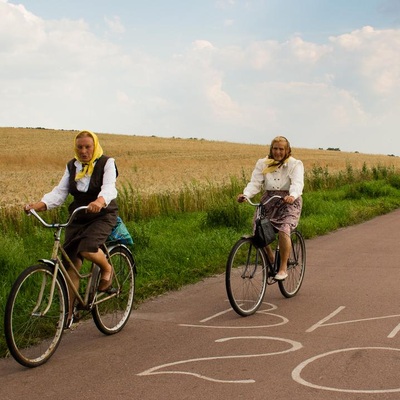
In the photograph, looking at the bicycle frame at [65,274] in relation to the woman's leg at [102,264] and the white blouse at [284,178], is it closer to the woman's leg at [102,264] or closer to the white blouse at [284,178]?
the woman's leg at [102,264]

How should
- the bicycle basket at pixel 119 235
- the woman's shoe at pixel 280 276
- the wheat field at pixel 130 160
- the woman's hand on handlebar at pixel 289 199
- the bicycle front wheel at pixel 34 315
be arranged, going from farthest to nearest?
the wheat field at pixel 130 160 < the woman's shoe at pixel 280 276 < the woman's hand on handlebar at pixel 289 199 < the bicycle basket at pixel 119 235 < the bicycle front wheel at pixel 34 315

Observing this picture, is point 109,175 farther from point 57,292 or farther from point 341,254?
point 341,254

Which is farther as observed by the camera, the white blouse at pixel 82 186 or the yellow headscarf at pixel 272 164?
the yellow headscarf at pixel 272 164

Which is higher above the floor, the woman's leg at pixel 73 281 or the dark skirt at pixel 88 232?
the dark skirt at pixel 88 232

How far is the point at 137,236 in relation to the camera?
441 inches

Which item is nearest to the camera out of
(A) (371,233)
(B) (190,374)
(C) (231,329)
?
(B) (190,374)

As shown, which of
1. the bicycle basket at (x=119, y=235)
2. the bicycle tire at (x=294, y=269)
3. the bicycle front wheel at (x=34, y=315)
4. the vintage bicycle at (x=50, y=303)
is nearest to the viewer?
the bicycle front wheel at (x=34, y=315)

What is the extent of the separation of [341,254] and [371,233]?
3.08 m

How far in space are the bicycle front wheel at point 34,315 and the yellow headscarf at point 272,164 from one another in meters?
3.06

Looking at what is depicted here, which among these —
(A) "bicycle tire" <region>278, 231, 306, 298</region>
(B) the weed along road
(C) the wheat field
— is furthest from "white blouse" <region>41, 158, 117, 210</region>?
(C) the wheat field

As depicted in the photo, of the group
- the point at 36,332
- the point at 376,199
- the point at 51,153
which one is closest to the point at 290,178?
the point at 36,332

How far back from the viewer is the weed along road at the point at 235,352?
4926 millimetres

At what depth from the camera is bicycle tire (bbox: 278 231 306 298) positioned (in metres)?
8.34

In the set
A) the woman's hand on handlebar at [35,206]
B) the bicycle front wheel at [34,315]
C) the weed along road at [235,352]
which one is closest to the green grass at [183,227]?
the bicycle front wheel at [34,315]
